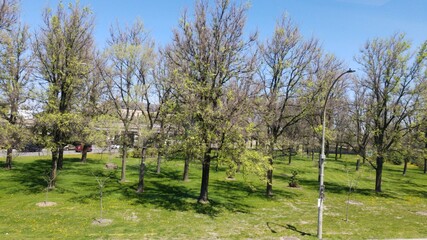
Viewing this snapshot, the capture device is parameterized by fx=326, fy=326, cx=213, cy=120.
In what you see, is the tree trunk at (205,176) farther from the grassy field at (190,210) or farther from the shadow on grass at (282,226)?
the shadow on grass at (282,226)

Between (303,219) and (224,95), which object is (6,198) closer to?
(224,95)

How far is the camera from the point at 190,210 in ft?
68.0

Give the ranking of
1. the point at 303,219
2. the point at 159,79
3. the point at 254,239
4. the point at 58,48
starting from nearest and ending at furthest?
the point at 254,239, the point at 303,219, the point at 58,48, the point at 159,79

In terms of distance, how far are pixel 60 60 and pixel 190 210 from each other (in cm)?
1423

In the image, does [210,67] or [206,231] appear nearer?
[206,231]

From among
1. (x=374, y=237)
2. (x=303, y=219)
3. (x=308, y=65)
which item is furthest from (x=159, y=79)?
(x=374, y=237)

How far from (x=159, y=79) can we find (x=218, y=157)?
28.9 feet

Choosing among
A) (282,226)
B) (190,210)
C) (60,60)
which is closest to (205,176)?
(190,210)

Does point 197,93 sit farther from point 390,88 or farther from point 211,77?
point 390,88

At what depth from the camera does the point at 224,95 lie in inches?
824

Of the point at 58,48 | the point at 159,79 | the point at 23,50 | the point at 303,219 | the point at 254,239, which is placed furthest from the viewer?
the point at 23,50

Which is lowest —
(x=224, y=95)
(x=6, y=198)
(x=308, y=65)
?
(x=6, y=198)

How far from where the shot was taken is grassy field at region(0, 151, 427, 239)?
1605cm

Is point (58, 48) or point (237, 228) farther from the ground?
point (58, 48)
